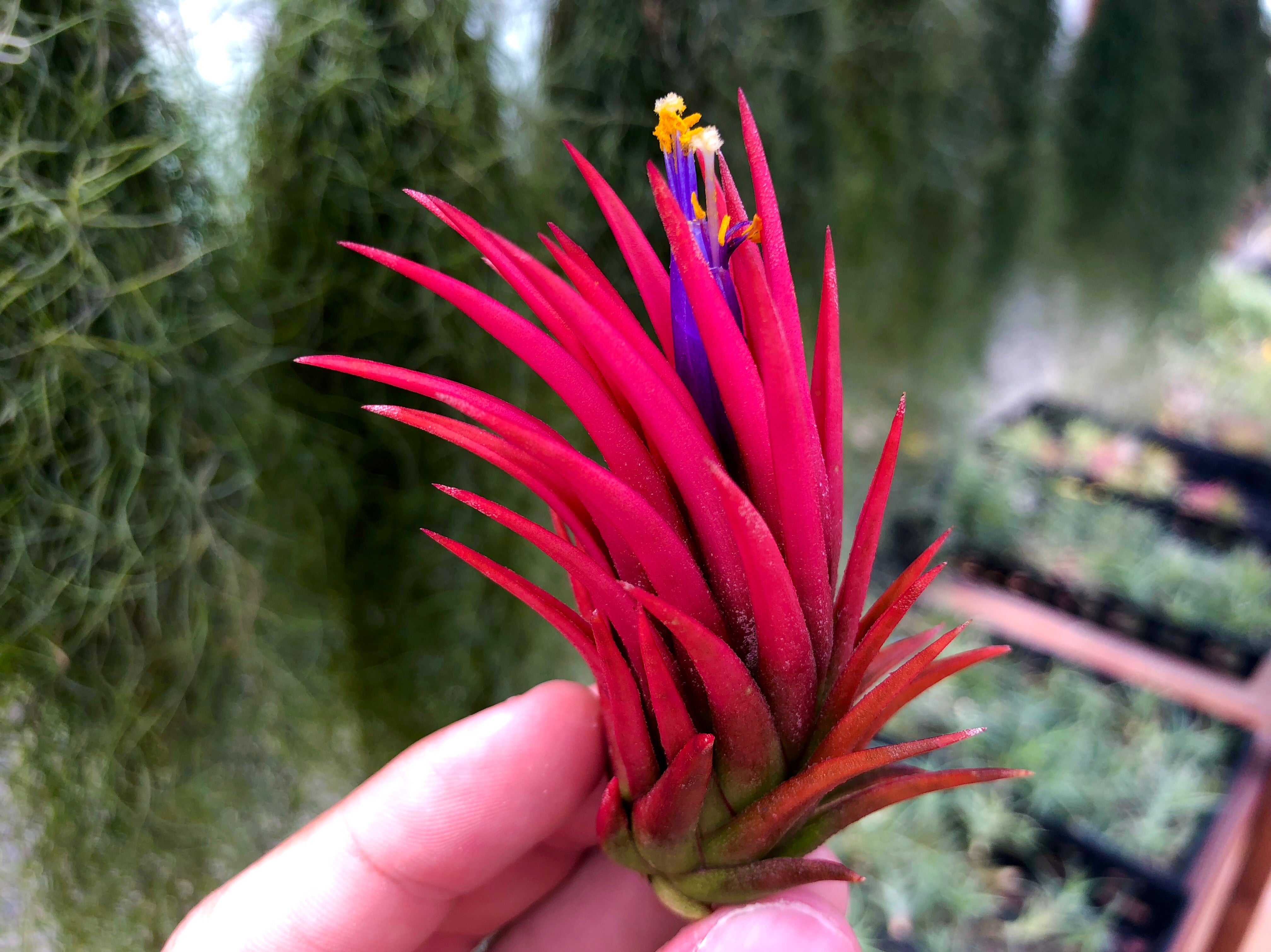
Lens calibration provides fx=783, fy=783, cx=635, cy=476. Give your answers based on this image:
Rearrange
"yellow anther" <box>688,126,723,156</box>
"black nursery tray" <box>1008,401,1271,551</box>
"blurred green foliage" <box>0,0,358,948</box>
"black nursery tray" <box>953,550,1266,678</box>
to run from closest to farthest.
Answer: "yellow anther" <box>688,126,723,156</box> < "blurred green foliage" <box>0,0,358,948</box> < "black nursery tray" <box>953,550,1266,678</box> < "black nursery tray" <box>1008,401,1271,551</box>

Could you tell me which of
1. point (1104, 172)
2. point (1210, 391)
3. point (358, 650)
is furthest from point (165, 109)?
point (1210, 391)

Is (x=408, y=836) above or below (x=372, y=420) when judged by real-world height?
below

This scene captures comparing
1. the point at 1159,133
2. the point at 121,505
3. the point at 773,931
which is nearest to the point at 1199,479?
the point at 1159,133

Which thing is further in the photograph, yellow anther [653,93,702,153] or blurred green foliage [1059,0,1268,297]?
blurred green foliage [1059,0,1268,297]

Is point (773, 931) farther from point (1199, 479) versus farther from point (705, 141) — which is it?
point (1199, 479)

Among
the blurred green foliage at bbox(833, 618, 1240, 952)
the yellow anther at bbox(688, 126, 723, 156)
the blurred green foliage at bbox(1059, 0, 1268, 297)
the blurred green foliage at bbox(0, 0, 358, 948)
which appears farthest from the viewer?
the blurred green foliage at bbox(1059, 0, 1268, 297)

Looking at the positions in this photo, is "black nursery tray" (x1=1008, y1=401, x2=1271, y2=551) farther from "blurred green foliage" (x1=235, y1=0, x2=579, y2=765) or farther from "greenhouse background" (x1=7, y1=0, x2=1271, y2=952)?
"blurred green foliage" (x1=235, y1=0, x2=579, y2=765)

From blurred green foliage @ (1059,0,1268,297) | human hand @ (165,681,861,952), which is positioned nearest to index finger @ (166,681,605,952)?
human hand @ (165,681,861,952)
